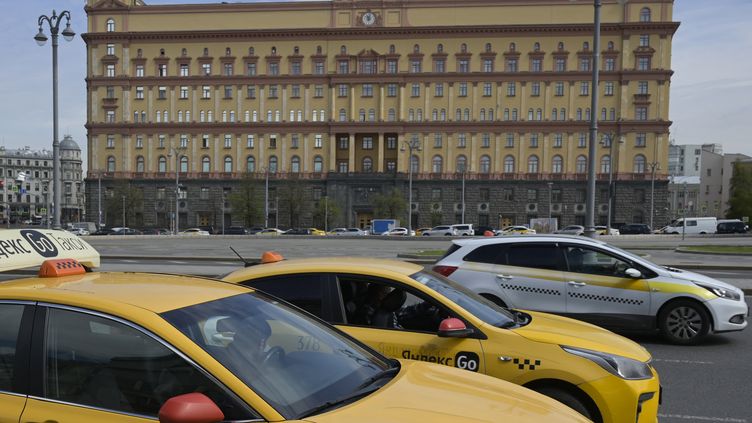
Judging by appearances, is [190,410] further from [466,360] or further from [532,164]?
[532,164]

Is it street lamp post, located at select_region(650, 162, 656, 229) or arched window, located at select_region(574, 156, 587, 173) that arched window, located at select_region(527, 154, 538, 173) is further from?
street lamp post, located at select_region(650, 162, 656, 229)

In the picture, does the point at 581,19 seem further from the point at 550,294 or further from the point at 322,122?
the point at 550,294

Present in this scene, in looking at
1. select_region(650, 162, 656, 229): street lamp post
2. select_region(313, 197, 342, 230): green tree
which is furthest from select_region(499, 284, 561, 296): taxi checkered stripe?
select_region(650, 162, 656, 229): street lamp post

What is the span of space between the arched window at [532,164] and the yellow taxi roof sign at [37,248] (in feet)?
246

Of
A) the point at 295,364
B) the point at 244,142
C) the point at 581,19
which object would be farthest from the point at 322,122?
the point at 295,364

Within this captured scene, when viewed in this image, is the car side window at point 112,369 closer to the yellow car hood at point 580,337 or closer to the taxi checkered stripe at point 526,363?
the taxi checkered stripe at point 526,363

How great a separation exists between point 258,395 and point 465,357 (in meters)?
2.39

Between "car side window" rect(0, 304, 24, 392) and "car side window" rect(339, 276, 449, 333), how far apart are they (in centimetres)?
262

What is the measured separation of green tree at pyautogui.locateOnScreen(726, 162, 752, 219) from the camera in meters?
83.1

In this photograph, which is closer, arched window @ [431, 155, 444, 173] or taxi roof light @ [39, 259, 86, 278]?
taxi roof light @ [39, 259, 86, 278]

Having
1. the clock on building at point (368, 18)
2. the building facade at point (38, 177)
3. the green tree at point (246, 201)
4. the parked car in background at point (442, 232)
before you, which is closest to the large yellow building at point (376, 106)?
the clock on building at point (368, 18)

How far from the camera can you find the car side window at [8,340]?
272 centimetres

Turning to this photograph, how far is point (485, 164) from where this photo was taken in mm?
77000

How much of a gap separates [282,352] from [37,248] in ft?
13.8
